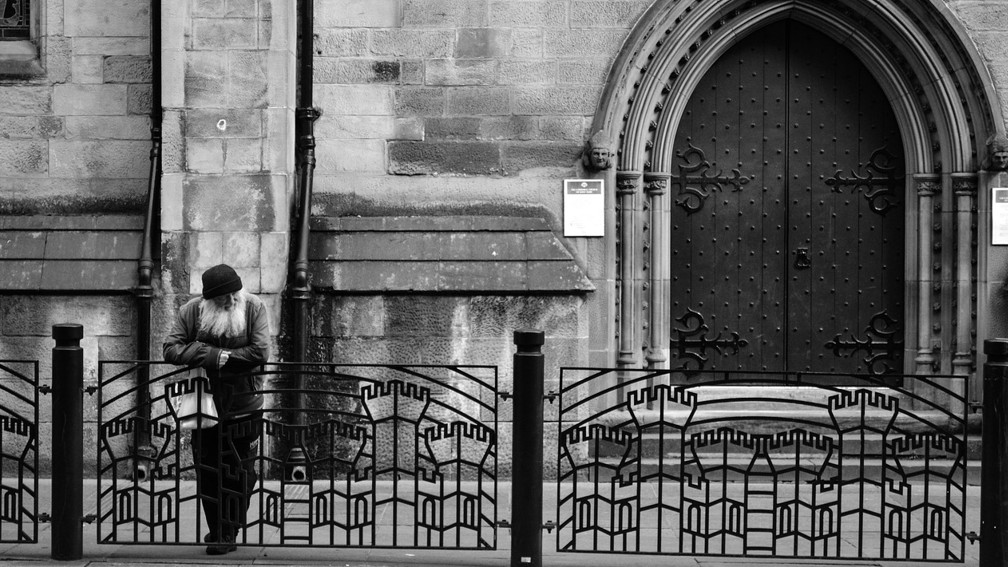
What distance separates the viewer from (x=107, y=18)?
938cm

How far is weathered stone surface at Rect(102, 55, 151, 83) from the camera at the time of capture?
9383 millimetres

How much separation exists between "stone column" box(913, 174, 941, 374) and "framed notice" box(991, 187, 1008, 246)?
1.51ft

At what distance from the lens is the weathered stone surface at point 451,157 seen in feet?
30.6

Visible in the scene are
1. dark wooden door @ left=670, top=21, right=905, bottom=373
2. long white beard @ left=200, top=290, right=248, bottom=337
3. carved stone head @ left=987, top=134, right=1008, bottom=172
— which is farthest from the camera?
dark wooden door @ left=670, top=21, right=905, bottom=373

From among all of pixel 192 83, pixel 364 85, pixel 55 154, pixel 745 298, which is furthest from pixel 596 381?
pixel 55 154

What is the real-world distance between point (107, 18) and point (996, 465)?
7.12 m

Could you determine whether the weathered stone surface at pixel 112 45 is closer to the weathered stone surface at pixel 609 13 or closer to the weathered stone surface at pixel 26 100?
the weathered stone surface at pixel 26 100

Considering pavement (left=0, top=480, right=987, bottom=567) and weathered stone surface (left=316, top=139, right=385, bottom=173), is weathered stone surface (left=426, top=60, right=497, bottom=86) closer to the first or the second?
weathered stone surface (left=316, top=139, right=385, bottom=173)

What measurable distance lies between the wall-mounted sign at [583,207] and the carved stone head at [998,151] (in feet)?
9.57

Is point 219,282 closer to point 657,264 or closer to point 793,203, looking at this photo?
point 657,264

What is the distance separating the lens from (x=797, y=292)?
974 centimetres

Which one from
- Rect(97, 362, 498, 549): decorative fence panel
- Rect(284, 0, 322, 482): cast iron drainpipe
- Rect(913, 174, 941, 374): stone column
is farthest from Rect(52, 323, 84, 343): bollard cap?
Rect(913, 174, 941, 374): stone column

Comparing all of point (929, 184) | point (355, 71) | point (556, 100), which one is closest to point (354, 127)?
point (355, 71)

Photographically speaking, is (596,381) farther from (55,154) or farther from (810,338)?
(55,154)
